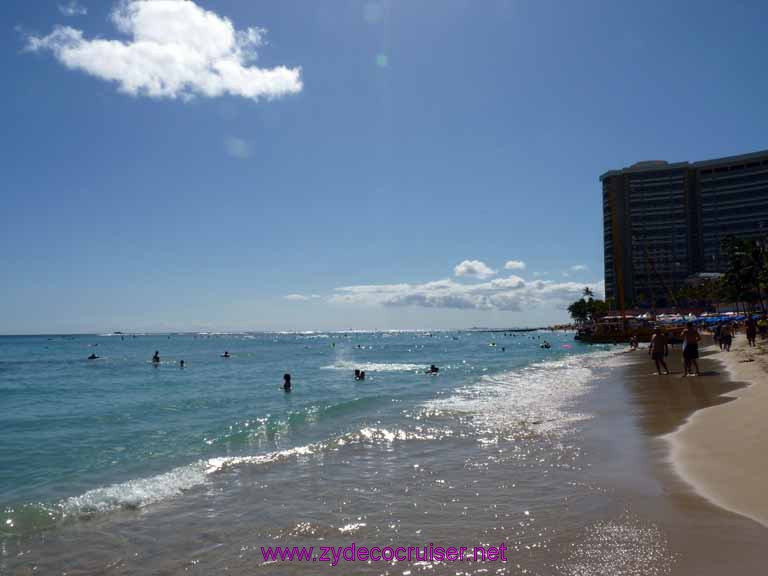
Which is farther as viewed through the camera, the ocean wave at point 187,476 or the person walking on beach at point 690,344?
the person walking on beach at point 690,344

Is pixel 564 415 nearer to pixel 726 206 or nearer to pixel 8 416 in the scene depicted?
pixel 8 416

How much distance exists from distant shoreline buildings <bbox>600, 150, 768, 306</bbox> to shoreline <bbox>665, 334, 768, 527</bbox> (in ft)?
447

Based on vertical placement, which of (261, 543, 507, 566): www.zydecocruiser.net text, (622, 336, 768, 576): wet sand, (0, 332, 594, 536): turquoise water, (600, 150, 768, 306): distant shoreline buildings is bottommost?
(0, 332, 594, 536): turquoise water

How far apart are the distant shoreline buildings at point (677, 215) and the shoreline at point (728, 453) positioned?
447 ft

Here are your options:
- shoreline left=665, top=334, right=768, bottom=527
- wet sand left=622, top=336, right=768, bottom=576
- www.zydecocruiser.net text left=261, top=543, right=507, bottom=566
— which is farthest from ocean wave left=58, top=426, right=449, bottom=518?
shoreline left=665, top=334, right=768, bottom=527

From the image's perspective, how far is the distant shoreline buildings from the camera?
140750mm

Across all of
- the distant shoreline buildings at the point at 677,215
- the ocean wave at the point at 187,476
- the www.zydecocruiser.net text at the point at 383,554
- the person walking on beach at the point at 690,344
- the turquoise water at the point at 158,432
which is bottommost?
the turquoise water at the point at 158,432

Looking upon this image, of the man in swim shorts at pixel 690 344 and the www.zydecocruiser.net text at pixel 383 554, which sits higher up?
the man in swim shorts at pixel 690 344

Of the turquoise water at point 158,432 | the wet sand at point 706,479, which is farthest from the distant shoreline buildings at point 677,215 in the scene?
the wet sand at point 706,479

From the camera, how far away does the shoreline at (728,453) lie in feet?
24.3

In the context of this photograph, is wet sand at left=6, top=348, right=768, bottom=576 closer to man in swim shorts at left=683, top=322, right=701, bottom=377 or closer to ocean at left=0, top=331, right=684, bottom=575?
ocean at left=0, top=331, right=684, bottom=575

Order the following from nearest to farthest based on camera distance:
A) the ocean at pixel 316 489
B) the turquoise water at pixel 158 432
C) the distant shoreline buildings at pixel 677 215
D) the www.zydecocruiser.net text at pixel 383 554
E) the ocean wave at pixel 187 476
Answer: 1. the www.zydecocruiser.net text at pixel 383 554
2. the ocean at pixel 316 489
3. the ocean wave at pixel 187 476
4. the turquoise water at pixel 158 432
5. the distant shoreline buildings at pixel 677 215

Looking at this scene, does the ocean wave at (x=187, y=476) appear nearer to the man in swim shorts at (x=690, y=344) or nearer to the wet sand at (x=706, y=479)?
the wet sand at (x=706, y=479)

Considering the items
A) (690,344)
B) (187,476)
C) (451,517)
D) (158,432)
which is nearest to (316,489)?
(451,517)
